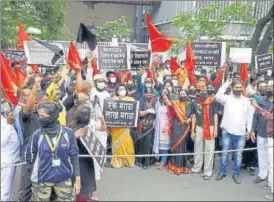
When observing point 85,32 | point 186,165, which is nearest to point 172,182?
point 186,165

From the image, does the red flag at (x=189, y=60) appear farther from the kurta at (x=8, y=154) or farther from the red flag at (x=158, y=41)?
the kurta at (x=8, y=154)

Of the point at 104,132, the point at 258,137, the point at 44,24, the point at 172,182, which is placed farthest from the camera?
the point at 44,24

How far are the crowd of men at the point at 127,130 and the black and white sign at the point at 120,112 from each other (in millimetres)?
139

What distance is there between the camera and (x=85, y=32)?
8547mm

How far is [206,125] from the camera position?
745 cm

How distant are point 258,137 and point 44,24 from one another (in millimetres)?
11121

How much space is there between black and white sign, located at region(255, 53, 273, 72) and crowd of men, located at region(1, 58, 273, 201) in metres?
0.40

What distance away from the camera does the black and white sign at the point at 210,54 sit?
9719mm

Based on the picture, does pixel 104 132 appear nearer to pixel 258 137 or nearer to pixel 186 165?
pixel 186 165

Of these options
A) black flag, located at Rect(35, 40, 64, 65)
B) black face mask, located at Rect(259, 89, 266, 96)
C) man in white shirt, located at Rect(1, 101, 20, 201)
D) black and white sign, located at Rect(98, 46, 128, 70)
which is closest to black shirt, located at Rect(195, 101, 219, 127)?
black face mask, located at Rect(259, 89, 266, 96)

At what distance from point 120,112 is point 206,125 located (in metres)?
1.51

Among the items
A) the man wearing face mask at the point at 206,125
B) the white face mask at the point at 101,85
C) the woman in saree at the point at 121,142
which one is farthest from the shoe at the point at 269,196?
the white face mask at the point at 101,85

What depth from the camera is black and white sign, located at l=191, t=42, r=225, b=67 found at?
9.72 m

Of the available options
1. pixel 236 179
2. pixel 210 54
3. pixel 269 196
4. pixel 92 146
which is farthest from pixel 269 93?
pixel 210 54
